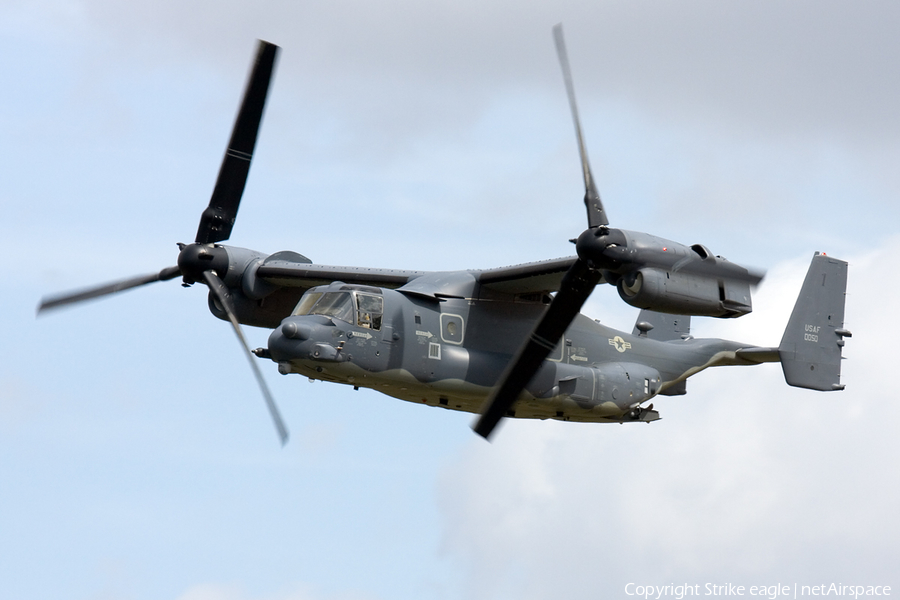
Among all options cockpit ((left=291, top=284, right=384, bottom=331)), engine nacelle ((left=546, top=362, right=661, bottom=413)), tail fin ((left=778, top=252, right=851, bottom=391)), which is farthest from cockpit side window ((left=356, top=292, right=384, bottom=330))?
tail fin ((left=778, top=252, right=851, bottom=391))

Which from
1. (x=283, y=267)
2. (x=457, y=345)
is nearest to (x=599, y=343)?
(x=457, y=345)

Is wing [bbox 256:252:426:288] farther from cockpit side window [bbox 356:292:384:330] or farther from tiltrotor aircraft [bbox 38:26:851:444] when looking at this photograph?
cockpit side window [bbox 356:292:384:330]

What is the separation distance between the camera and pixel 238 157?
29.3 metres

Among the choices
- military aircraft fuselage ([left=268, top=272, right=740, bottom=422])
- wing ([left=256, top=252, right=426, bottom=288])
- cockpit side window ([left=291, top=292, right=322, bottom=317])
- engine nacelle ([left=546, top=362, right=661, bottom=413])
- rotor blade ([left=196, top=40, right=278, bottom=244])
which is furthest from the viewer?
wing ([left=256, top=252, right=426, bottom=288])

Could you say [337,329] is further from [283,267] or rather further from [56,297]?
[56,297]

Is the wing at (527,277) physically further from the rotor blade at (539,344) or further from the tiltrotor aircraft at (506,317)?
the rotor blade at (539,344)

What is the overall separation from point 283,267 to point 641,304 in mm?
9862

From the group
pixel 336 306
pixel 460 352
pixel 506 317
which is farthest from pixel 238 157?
pixel 506 317

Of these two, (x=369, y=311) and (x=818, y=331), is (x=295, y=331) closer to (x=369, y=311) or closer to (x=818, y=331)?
(x=369, y=311)

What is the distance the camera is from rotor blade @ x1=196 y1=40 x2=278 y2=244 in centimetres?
2825

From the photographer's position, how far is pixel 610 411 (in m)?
29.3

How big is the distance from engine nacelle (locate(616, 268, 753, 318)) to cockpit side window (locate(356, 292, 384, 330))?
5.17 m

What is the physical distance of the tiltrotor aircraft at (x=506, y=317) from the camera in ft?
81.2

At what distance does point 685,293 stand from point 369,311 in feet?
21.6
